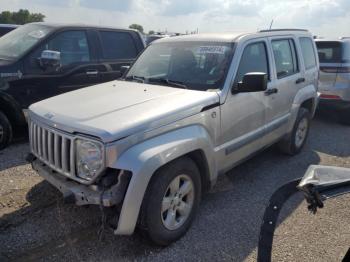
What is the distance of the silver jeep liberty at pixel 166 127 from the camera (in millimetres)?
2803

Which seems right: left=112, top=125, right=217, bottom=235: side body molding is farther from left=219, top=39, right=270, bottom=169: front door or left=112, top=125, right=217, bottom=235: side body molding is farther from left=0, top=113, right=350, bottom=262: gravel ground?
left=219, top=39, right=270, bottom=169: front door

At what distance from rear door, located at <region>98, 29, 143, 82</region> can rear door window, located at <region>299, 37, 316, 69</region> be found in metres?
2.93

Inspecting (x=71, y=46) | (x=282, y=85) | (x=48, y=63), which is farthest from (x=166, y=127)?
(x=71, y=46)

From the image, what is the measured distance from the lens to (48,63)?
18.1ft

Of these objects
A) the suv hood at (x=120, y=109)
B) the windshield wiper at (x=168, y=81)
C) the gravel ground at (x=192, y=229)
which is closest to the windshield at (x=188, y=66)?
the windshield wiper at (x=168, y=81)

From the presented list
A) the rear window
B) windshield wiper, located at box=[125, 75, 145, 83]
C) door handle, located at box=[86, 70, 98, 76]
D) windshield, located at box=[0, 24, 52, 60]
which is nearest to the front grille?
windshield wiper, located at box=[125, 75, 145, 83]

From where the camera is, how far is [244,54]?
4137mm

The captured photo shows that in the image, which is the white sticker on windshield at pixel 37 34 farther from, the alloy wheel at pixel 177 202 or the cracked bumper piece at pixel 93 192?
the alloy wheel at pixel 177 202

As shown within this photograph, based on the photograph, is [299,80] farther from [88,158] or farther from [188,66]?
[88,158]

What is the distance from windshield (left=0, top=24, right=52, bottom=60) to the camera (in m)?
5.61

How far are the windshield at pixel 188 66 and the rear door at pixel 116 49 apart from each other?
1.91 metres

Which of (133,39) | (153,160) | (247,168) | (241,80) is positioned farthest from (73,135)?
(133,39)

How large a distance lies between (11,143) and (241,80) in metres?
3.75

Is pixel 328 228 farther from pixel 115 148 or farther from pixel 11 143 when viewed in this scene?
pixel 11 143
